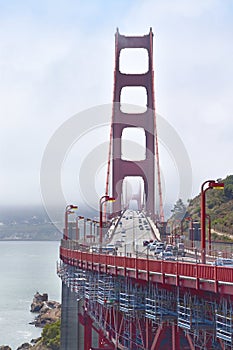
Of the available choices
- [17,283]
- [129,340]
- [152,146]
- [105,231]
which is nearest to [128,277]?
[129,340]

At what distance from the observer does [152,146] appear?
81.1 m

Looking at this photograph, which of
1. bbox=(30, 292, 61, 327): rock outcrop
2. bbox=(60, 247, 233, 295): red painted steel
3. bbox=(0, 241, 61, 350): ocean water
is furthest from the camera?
bbox=(30, 292, 61, 327): rock outcrop

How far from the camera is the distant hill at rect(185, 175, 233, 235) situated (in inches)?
2810

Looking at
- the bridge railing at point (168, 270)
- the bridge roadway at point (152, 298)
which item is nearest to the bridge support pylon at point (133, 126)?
the bridge roadway at point (152, 298)

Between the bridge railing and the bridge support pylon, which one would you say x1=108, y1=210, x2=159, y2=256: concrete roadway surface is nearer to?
the bridge support pylon

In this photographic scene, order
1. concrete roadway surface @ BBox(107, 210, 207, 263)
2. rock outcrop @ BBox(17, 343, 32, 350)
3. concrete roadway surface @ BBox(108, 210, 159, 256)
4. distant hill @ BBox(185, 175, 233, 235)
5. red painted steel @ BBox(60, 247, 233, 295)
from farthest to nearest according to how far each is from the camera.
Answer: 1. distant hill @ BBox(185, 175, 233, 235)
2. rock outcrop @ BBox(17, 343, 32, 350)
3. concrete roadway surface @ BBox(107, 210, 207, 263)
4. concrete roadway surface @ BBox(108, 210, 159, 256)
5. red painted steel @ BBox(60, 247, 233, 295)

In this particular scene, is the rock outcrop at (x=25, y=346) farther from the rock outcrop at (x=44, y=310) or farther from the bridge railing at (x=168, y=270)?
the bridge railing at (x=168, y=270)

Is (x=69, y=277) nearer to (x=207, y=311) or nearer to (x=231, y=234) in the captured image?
(x=207, y=311)

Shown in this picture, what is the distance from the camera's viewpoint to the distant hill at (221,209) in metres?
71.4

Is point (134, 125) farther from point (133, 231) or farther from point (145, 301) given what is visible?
point (145, 301)

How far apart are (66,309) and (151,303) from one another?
74.3 feet

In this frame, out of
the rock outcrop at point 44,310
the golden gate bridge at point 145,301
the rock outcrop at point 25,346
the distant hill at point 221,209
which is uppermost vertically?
the distant hill at point 221,209

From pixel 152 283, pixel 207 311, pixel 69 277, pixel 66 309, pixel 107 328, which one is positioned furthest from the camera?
pixel 66 309

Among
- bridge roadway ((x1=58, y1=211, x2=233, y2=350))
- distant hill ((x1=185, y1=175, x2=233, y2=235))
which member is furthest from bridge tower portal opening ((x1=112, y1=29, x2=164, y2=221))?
bridge roadway ((x1=58, y1=211, x2=233, y2=350))
